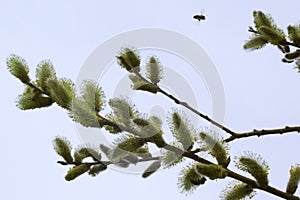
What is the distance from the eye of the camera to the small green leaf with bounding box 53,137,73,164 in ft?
9.52

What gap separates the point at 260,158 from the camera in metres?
2.68

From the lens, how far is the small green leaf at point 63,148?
2.90 m

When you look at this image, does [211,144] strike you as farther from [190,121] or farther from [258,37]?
[258,37]

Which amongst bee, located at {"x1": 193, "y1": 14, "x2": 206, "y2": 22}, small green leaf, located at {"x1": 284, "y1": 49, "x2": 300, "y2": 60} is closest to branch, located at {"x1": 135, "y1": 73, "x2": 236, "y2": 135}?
small green leaf, located at {"x1": 284, "y1": 49, "x2": 300, "y2": 60}

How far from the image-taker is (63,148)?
291 centimetres

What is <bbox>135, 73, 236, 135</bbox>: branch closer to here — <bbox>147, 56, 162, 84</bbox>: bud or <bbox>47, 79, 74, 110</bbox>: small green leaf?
<bbox>147, 56, 162, 84</bbox>: bud

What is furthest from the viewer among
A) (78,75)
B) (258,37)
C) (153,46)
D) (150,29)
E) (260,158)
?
(150,29)

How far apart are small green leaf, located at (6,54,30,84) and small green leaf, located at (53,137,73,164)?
410 millimetres

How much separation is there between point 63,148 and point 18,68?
0.54m

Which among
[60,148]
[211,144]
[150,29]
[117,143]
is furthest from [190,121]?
[150,29]

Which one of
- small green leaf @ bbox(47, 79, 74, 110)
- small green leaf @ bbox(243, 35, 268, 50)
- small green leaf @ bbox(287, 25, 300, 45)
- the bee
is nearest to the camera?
small green leaf @ bbox(47, 79, 74, 110)

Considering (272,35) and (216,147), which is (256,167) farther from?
(272,35)

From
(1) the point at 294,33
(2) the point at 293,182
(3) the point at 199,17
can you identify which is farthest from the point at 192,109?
(3) the point at 199,17

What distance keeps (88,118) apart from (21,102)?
53 cm
